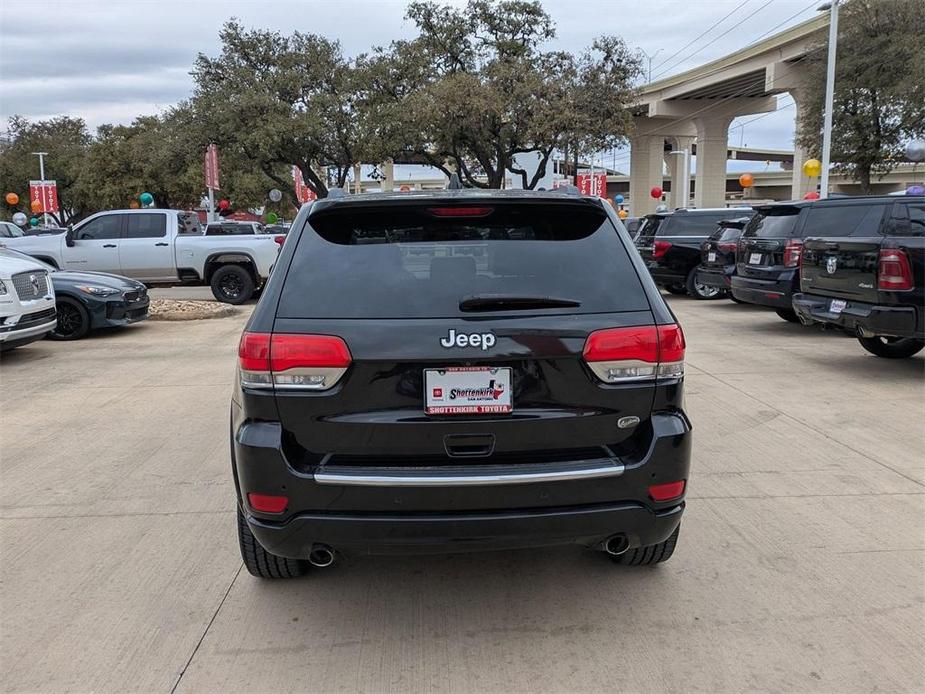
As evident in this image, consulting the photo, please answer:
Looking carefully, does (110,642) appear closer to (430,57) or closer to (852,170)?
(430,57)

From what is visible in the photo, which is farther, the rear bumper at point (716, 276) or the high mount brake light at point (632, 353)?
the rear bumper at point (716, 276)

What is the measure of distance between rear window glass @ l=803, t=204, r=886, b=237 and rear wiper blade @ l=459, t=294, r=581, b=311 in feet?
24.1

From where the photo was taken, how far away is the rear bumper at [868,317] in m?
7.24

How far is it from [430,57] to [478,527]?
28778 millimetres

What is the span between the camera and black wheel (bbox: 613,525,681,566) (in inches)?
142

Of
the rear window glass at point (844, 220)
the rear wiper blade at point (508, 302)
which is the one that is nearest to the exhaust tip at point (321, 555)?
the rear wiper blade at point (508, 302)

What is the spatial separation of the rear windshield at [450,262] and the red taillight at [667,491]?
27.4 inches

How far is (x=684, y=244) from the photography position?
15953 mm

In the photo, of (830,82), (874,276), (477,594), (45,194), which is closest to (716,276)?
(874,276)

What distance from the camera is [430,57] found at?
2909 centimetres

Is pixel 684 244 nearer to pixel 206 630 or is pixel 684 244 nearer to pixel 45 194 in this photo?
pixel 206 630

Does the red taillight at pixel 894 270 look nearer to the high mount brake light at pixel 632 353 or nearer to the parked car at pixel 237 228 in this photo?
the high mount brake light at pixel 632 353

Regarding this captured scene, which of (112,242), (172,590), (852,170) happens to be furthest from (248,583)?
(852,170)

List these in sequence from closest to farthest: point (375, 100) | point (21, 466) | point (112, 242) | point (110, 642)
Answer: point (110, 642) → point (21, 466) → point (112, 242) → point (375, 100)
